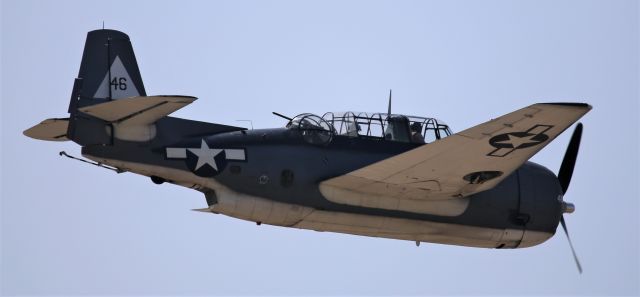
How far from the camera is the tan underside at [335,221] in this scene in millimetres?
20641

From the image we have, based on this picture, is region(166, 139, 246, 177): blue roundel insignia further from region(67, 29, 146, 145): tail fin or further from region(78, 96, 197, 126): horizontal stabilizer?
region(67, 29, 146, 145): tail fin

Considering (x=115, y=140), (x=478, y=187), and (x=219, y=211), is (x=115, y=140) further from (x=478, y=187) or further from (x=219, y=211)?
(x=478, y=187)

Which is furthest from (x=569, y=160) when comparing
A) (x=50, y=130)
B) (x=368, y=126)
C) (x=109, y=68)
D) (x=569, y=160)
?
(x=50, y=130)

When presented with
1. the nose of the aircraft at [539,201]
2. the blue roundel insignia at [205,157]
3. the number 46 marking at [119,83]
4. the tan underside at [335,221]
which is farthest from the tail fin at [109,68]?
the nose of the aircraft at [539,201]

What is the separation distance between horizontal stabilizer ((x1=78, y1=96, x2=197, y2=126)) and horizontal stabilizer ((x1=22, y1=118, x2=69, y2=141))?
0.94m

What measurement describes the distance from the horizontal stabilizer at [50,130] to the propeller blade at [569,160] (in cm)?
966

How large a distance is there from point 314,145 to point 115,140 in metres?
3.51

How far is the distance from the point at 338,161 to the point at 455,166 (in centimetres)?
204

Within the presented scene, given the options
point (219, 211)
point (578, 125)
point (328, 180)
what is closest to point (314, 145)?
point (328, 180)

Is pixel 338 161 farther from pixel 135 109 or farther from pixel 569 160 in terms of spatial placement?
pixel 569 160

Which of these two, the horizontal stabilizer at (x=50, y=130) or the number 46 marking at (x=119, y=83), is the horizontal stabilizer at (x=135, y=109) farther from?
the number 46 marking at (x=119, y=83)

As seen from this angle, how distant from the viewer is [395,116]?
74.1 ft

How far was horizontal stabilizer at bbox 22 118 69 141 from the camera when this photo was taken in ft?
66.6

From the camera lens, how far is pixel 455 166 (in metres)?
20.9
